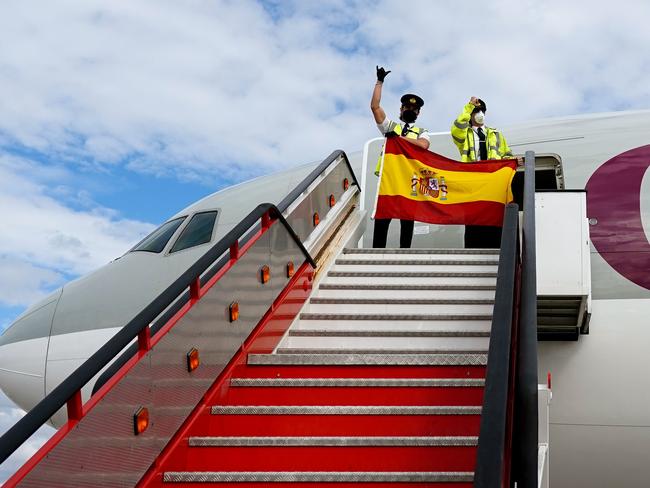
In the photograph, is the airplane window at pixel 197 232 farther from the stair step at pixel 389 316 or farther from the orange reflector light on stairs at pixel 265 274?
the orange reflector light on stairs at pixel 265 274

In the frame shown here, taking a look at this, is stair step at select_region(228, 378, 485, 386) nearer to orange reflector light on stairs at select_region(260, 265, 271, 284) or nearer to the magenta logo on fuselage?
orange reflector light on stairs at select_region(260, 265, 271, 284)

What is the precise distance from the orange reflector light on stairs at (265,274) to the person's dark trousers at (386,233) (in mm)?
2266

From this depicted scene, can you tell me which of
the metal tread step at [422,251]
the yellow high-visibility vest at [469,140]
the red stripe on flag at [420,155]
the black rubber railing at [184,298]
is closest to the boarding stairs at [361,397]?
the metal tread step at [422,251]

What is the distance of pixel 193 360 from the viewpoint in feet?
15.3

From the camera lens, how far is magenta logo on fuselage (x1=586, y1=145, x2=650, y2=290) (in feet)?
21.6

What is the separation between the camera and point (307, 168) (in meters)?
8.72

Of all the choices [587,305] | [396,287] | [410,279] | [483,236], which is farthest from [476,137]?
[587,305]

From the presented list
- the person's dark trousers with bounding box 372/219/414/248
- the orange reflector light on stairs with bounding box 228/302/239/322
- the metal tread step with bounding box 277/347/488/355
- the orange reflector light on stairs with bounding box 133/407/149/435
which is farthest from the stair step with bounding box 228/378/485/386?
the person's dark trousers with bounding box 372/219/414/248

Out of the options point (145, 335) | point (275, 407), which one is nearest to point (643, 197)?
point (275, 407)

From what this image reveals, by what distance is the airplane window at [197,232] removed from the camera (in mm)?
7809

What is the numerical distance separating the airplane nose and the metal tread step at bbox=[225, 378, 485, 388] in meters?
2.61

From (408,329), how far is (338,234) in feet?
5.65

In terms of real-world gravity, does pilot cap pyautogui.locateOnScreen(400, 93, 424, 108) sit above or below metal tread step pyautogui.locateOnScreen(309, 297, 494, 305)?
above

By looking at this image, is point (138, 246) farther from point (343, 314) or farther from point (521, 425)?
point (521, 425)
